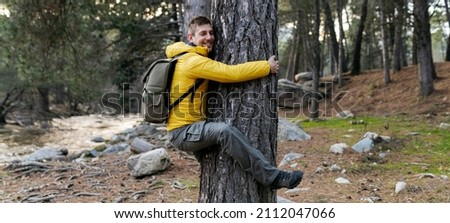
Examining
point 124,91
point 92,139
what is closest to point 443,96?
point 124,91

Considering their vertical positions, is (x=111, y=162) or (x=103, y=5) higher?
(x=103, y=5)

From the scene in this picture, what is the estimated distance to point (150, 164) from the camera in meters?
7.41

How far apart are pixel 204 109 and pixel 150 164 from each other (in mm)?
3787

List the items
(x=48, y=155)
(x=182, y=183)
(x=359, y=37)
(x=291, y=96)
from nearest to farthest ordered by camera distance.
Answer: (x=182, y=183) → (x=48, y=155) → (x=359, y=37) → (x=291, y=96)

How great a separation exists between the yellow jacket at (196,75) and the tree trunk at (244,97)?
122 mm

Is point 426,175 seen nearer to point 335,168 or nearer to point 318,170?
point 335,168

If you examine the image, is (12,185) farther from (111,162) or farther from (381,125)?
(381,125)

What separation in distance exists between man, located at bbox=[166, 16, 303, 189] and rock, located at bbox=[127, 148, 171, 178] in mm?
3541

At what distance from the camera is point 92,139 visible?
59.4 feet

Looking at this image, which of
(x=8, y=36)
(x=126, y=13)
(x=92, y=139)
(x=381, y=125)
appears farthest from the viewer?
(x=92, y=139)

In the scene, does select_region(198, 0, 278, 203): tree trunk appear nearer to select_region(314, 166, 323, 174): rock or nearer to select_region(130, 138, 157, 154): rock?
select_region(314, 166, 323, 174): rock

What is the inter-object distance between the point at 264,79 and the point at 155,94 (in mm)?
992

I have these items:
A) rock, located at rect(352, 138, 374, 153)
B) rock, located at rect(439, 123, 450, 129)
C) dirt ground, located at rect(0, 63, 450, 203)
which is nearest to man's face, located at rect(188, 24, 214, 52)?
dirt ground, located at rect(0, 63, 450, 203)

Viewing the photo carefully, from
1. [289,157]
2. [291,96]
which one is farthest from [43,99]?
[289,157]
